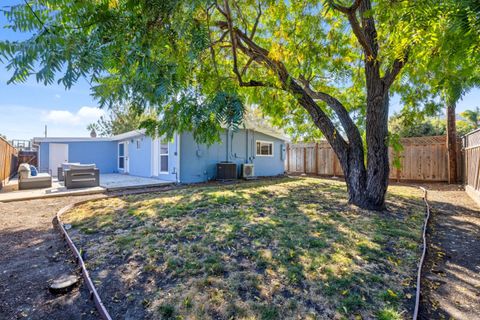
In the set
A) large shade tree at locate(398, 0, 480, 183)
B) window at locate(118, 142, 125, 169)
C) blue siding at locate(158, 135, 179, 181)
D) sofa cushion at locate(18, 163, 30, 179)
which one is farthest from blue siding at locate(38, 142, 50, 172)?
large shade tree at locate(398, 0, 480, 183)

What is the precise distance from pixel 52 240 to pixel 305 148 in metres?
12.9

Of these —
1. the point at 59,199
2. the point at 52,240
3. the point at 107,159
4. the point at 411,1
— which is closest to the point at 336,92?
the point at 411,1

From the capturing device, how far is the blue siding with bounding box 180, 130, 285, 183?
10047 mm

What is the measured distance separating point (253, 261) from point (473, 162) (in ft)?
27.1

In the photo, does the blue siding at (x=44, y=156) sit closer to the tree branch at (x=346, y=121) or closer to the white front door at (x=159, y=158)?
the white front door at (x=159, y=158)

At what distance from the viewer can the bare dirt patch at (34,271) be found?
85.4 inches

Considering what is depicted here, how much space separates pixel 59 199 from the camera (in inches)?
274

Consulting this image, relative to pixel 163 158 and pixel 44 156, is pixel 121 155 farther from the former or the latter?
pixel 163 158

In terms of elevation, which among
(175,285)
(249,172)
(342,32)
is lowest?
(175,285)

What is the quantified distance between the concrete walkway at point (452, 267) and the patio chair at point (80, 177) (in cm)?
988

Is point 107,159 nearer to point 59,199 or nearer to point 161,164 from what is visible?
point 161,164

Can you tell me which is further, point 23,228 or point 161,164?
point 161,164

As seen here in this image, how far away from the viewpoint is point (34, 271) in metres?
2.86

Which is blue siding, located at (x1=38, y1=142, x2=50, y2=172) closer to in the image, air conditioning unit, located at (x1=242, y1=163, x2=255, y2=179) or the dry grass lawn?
the dry grass lawn
